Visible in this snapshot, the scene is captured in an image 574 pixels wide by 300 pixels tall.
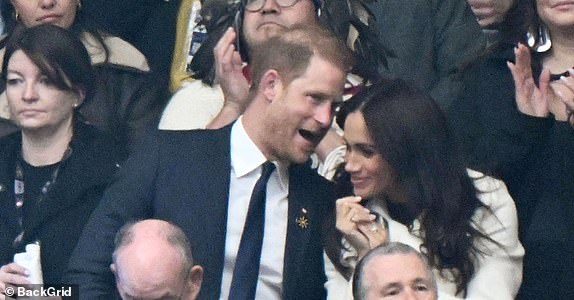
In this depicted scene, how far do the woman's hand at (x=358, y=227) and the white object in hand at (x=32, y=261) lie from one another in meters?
0.98

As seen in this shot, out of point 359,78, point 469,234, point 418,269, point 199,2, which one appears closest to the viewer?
point 418,269

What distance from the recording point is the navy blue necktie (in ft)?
20.4

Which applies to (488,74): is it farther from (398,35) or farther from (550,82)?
(398,35)

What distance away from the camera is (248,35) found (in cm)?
689

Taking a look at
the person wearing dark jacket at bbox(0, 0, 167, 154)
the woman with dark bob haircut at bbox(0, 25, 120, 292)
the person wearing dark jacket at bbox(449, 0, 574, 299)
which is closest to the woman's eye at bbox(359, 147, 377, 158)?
the person wearing dark jacket at bbox(449, 0, 574, 299)

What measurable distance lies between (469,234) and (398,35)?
1388mm

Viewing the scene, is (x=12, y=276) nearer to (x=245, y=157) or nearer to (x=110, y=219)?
(x=110, y=219)

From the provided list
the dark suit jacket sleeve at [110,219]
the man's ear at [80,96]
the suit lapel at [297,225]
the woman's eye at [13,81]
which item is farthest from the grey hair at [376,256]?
the woman's eye at [13,81]

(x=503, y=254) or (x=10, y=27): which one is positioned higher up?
(x=10, y=27)

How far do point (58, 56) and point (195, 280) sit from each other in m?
1.27

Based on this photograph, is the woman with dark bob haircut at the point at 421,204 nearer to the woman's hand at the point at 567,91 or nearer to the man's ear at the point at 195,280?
the woman's hand at the point at 567,91

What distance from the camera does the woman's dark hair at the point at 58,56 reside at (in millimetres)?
6832

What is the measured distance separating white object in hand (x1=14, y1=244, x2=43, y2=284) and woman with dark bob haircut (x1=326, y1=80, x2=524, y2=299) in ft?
3.03

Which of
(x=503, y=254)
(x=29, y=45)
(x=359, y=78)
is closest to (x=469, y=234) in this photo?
(x=503, y=254)
